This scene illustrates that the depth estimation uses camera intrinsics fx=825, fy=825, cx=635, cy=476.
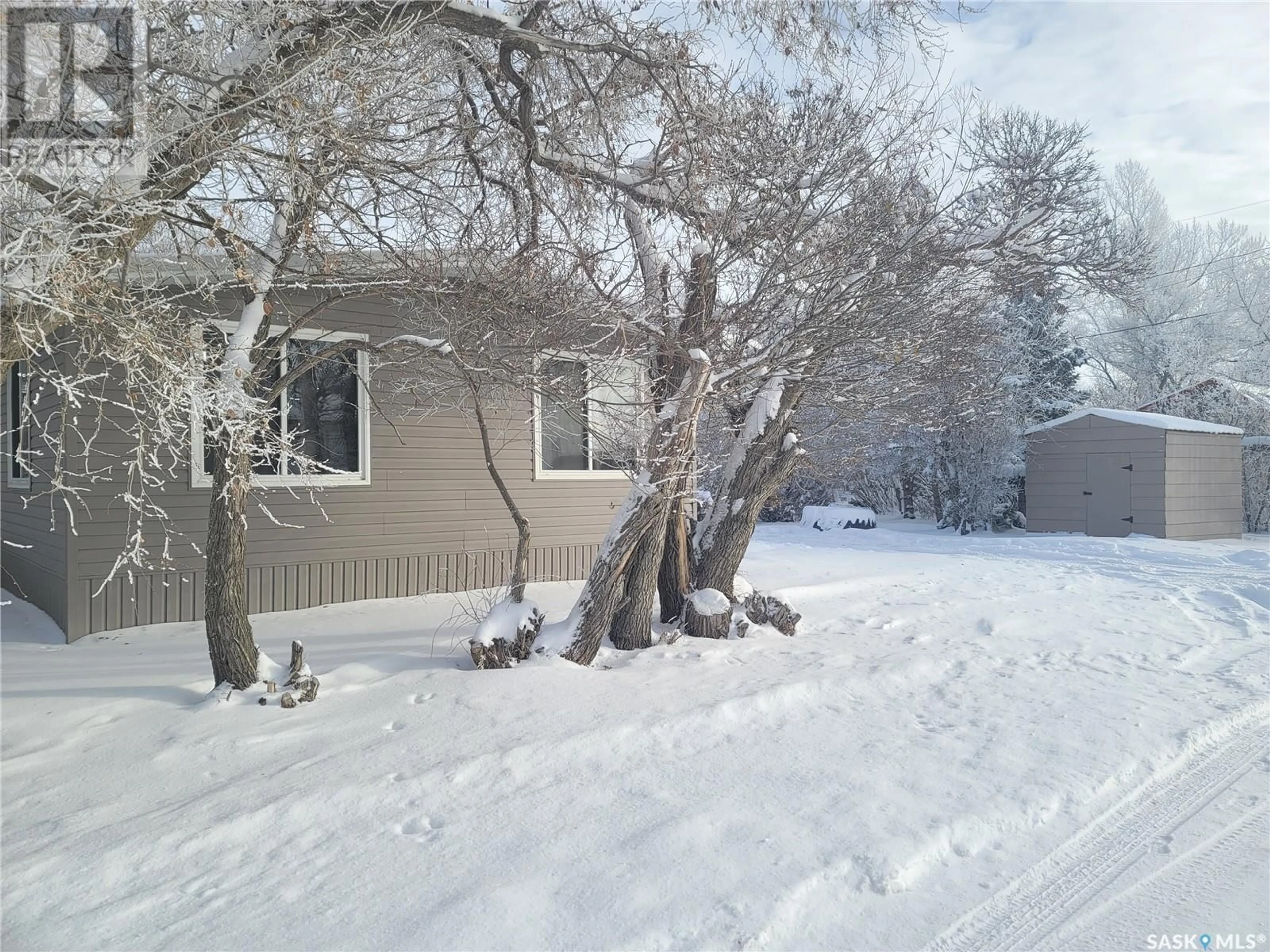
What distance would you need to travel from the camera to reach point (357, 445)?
8.76 metres

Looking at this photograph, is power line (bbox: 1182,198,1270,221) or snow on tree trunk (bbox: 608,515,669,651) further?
power line (bbox: 1182,198,1270,221)

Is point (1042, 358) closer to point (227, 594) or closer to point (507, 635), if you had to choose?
point (507, 635)

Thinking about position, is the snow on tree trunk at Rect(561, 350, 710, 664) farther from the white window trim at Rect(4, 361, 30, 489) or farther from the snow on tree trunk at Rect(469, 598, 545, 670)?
the white window trim at Rect(4, 361, 30, 489)

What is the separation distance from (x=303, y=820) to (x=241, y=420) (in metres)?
1.79

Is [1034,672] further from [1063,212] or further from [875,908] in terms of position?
[1063,212]

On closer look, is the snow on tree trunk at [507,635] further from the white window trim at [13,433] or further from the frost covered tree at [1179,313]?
the frost covered tree at [1179,313]

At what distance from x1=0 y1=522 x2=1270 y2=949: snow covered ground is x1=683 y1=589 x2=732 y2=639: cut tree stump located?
0.32 m

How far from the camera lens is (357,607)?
27.4ft

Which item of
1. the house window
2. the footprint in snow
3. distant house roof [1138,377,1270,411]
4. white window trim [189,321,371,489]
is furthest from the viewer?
distant house roof [1138,377,1270,411]

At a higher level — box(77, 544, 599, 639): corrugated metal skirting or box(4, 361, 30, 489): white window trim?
box(4, 361, 30, 489): white window trim

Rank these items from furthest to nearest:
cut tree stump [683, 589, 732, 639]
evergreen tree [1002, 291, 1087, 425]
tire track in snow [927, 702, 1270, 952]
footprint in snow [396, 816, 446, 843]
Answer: evergreen tree [1002, 291, 1087, 425], cut tree stump [683, 589, 732, 639], footprint in snow [396, 816, 446, 843], tire track in snow [927, 702, 1270, 952]

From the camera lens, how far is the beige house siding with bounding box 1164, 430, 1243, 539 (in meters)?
15.3

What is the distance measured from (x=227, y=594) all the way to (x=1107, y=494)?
16023mm

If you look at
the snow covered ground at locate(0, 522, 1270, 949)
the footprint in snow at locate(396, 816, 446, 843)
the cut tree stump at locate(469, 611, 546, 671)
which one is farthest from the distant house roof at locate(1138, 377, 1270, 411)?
the footprint in snow at locate(396, 816, 446, 843)
